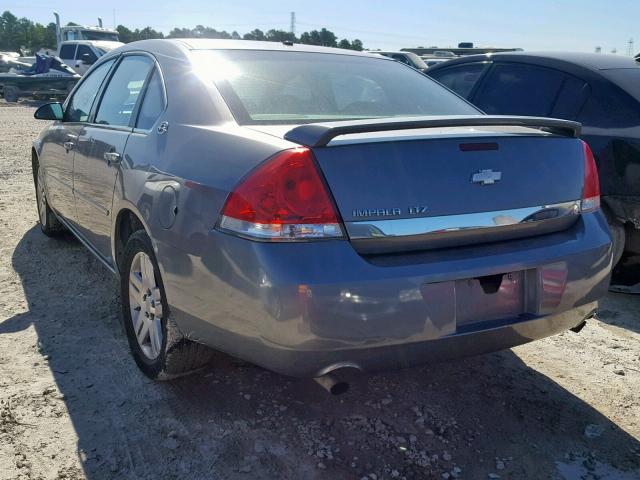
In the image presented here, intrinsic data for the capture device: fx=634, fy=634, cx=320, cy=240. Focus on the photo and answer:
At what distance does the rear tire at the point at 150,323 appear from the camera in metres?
2.82

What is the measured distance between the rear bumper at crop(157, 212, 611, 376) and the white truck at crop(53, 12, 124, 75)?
20.4 m

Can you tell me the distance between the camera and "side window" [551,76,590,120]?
4.51 metres

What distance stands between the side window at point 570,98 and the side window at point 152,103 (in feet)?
9.42

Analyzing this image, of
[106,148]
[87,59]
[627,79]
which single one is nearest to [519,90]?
[627,79]

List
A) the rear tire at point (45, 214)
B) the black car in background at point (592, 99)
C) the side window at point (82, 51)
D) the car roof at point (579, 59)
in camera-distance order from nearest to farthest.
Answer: the black car in background at point (592, 99), the car roof at point (579, 59), the rear tire at point (45, 214), the side window at point (82, 51)

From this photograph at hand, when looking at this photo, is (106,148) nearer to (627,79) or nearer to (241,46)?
(241,46)

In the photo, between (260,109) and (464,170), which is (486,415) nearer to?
(464,170)

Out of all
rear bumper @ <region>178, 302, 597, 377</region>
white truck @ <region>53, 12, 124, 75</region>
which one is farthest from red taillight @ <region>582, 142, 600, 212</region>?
white truck @ <region>53, 12, 124, 75</region>

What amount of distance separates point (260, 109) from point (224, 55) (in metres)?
0.52

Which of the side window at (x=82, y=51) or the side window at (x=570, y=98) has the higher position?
the side window at (x=82, y=51)

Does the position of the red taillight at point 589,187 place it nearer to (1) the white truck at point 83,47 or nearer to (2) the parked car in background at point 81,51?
(1) the white truck at point 83,47

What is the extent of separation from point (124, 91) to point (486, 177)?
232 centimetres

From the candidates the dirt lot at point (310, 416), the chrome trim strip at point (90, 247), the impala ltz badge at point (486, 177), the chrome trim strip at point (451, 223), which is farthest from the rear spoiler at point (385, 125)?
the chrome trim strip at point (90, 247)

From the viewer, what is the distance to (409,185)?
2.29 m
